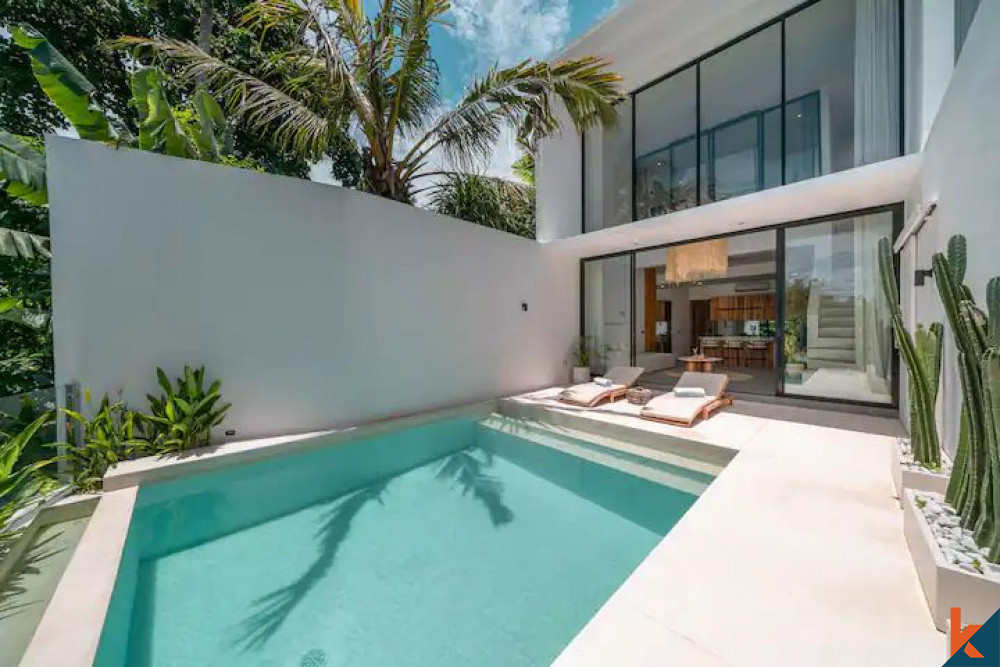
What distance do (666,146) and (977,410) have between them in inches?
374

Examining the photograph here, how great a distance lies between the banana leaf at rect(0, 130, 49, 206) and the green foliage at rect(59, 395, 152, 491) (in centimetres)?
293

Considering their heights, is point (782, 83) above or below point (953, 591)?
above

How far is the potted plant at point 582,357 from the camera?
1079cm

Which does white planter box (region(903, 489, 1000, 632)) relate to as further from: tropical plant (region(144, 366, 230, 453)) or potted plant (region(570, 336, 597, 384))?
potted plant (region(570, 336, 597, 384))

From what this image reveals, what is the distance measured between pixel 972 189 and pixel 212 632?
698 cm

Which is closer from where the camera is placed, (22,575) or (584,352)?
(22,575)

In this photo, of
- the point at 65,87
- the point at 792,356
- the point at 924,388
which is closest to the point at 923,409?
the point at 924,388

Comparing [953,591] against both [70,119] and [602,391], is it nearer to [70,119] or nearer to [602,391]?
[602,391]

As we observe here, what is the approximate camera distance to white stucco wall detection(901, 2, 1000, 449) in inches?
109

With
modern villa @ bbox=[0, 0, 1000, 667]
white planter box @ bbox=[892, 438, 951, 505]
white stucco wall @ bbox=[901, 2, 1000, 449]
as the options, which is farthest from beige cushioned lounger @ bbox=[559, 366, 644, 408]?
white planter box @ bbox=[892, 438, 951, 505]

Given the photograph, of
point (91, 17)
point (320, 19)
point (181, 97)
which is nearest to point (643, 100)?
point (320, 19)

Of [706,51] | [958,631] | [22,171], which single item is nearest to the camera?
[958,631]

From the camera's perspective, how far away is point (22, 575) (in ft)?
9.47

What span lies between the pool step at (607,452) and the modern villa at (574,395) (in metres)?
0.07
